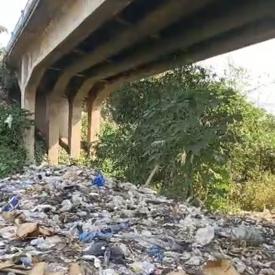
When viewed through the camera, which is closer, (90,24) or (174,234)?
(174,234)

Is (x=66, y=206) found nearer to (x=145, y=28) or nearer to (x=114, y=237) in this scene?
(x=114, y=237)

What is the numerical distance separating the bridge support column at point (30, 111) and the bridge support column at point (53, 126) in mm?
953

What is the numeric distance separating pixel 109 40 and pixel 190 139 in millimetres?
2211

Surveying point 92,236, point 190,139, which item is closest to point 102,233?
point 92,236

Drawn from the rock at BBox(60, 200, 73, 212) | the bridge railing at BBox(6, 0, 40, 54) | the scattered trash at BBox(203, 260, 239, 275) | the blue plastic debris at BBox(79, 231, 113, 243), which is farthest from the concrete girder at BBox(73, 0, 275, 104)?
the scattered trash at BBox(203, 260, 239, 275)

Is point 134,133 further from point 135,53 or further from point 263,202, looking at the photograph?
point 263,202

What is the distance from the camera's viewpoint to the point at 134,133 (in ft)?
32.4

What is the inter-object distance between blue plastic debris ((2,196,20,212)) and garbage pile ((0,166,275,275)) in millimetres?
17

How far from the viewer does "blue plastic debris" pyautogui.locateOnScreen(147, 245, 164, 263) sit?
12.4ft

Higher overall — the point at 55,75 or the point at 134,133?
the point at 55,75

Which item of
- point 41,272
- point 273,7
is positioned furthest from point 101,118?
point 41,272

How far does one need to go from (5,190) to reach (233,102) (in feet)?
16.2

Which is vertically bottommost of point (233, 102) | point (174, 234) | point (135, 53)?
point (174, 234)

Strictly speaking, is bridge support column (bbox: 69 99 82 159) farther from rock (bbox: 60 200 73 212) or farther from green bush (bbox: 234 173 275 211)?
rock (bbox: 60 200 73 212)
